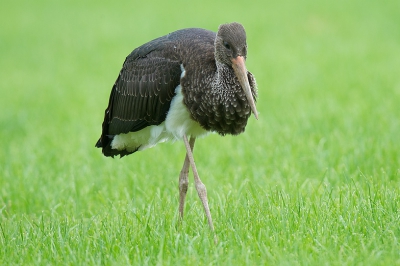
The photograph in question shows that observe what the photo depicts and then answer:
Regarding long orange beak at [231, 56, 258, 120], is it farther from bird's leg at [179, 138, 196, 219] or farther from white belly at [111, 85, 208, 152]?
bird's leg at [179, 138, 196, 219]

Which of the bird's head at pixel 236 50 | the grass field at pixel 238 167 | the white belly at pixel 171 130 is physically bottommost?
the grass field at pixel 238 167

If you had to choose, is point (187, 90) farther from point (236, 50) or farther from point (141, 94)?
point (141, 94)

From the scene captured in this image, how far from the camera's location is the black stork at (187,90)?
4773mm

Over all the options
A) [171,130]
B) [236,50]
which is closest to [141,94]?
[171,130]

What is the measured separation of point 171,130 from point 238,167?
183cm

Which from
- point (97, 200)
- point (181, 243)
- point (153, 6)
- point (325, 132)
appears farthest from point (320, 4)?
point (181, 243)

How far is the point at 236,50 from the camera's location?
4.68 metres

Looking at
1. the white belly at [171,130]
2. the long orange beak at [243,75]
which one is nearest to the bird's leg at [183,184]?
the white belly at [171,130]

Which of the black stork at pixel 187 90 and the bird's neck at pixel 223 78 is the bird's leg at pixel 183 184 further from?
the bird's neck at pixel 223 78

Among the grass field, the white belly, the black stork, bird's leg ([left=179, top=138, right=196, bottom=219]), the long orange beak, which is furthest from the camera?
bird's leg ([left=179, top=138, right=196, bottom=219])

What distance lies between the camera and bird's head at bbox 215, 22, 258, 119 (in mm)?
4664

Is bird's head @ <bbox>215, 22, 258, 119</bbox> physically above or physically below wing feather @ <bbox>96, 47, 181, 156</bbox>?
above

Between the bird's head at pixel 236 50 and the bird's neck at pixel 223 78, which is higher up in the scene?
the bird's head at pixel 236 50

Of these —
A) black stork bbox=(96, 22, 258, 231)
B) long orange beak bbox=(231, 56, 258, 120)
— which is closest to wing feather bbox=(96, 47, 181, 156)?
black stork bbox=(96, 22, 258, 231)
